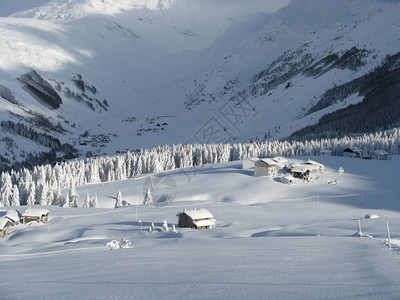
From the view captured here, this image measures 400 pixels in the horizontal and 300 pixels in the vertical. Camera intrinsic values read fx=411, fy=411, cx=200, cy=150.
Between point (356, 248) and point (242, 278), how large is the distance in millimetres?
10617

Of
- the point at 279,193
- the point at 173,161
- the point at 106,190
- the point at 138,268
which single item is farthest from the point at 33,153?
the point at 138,268

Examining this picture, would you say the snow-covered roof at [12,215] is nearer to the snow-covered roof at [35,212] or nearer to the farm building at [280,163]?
the snow-covered roof at [35,212]

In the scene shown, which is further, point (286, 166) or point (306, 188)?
point (286, 166)

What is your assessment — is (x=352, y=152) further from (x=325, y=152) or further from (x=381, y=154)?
(x=381, y=154)

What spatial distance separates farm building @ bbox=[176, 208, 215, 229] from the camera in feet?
172

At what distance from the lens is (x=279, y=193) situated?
277 feet

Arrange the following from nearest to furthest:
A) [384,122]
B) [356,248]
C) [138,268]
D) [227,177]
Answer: [138,268]
[356,248]
[227,177]
[384,122]

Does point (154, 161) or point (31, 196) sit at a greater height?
point (154, 161)

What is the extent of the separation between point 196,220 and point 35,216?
24.8m

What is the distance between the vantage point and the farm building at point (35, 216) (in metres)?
60.0

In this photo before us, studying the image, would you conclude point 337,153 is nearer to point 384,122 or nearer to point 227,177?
point 227,177

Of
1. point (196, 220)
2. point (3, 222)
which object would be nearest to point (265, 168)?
point (196, 220)

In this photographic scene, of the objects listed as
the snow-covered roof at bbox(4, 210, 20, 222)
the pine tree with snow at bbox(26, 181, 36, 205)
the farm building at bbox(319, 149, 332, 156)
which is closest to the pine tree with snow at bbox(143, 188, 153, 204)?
the pine tree with snow at bbox(26, 181, 36, 205)

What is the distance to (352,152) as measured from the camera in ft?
398
